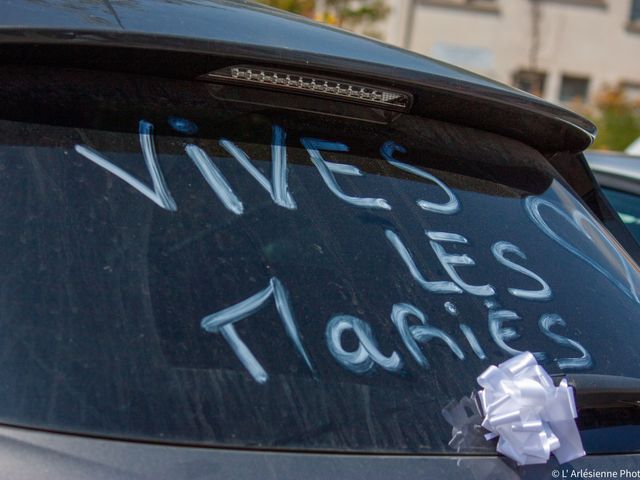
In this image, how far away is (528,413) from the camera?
148cm

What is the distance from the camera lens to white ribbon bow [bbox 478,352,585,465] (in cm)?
146

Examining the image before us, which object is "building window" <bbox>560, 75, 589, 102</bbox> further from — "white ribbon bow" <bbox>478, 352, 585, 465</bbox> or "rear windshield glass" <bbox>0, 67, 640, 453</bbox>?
"white ribbon bow" <bbox>478, 352, 585, 465</bbox>

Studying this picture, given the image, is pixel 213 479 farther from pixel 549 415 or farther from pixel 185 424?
pixel 549 415

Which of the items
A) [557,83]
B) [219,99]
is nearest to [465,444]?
[219,99]

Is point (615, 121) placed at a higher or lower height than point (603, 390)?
lower

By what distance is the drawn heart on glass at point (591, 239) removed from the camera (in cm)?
192

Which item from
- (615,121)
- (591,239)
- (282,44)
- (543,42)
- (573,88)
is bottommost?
(573,88)

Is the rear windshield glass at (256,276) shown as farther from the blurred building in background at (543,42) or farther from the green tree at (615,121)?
the blurred building in background at (543,42)

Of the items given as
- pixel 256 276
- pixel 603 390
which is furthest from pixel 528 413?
pixel 256 276

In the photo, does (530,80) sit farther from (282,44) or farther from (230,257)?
(230,257)

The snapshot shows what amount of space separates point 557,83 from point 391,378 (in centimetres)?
1831

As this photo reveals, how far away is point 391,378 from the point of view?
150 centimetres

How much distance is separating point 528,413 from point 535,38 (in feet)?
57.9

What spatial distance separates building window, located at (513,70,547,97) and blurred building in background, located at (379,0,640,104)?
17mm
